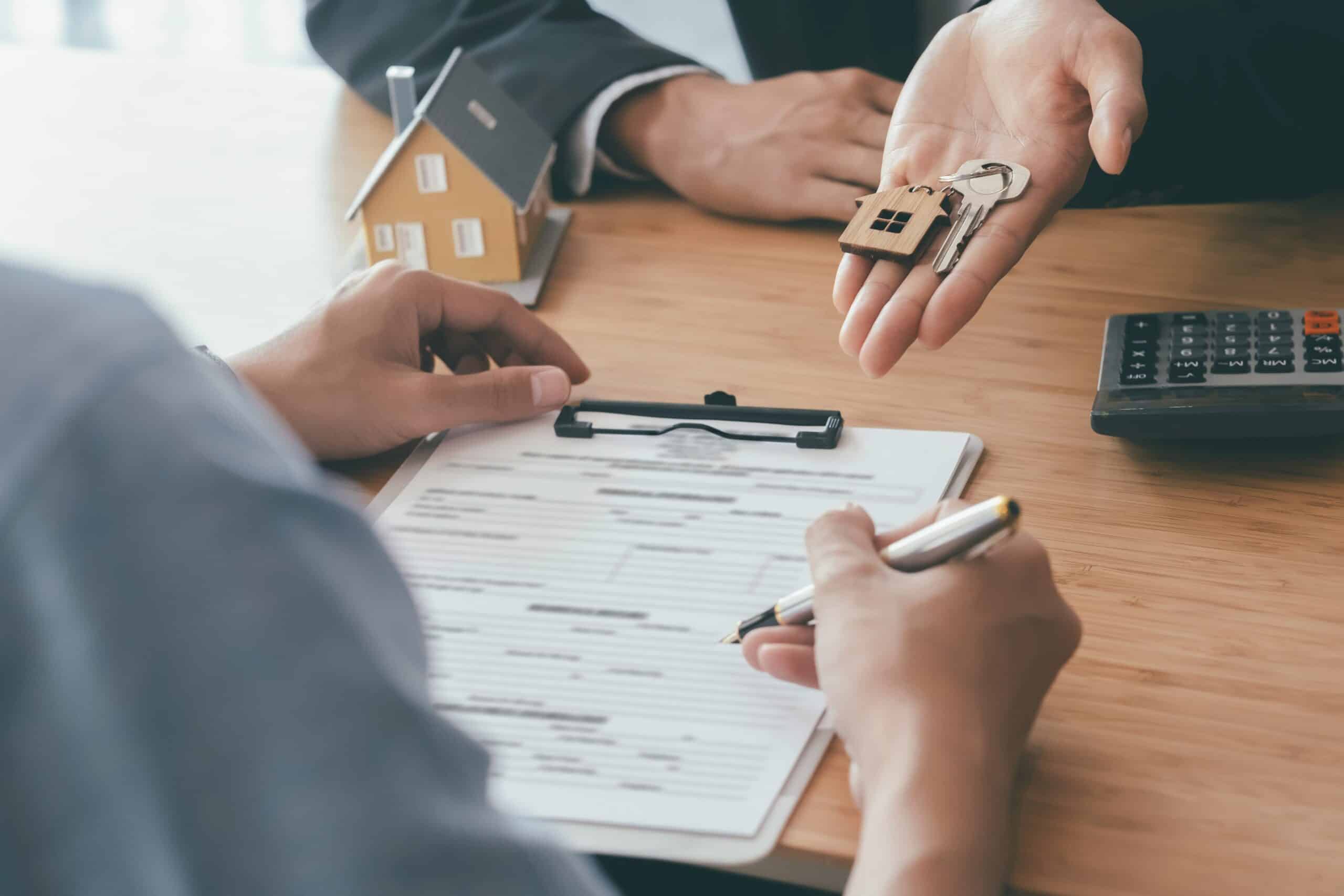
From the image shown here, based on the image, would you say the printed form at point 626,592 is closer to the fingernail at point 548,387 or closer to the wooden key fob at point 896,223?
the fingernail at point 548,387

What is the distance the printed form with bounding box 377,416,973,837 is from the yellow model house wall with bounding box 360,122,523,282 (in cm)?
21

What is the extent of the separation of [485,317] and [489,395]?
0.07 m

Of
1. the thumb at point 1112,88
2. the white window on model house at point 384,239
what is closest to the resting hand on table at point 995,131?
the thumb at point 1112,88

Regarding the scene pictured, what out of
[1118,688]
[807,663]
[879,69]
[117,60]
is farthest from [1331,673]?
[117,60]

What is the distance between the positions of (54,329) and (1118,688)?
0.48 m

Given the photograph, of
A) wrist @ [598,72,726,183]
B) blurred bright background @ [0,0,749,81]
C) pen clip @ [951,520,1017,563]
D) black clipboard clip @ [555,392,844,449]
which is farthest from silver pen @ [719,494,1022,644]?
blurred bright background @ [0,0,749,81]

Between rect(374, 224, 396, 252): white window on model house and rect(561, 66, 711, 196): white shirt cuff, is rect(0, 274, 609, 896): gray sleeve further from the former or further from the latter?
rect(561, 66, 711, 196): white shirt cuff

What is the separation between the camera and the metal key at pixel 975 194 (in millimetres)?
794

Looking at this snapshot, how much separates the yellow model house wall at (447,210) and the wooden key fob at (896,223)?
27 cm

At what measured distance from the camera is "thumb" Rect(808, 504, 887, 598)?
0.53m

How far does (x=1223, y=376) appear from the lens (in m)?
0.73

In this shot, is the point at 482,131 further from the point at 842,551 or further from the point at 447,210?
the point at 842,551

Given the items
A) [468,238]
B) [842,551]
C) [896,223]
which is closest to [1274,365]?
[896,223]

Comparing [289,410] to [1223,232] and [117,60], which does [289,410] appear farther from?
[117,60]
